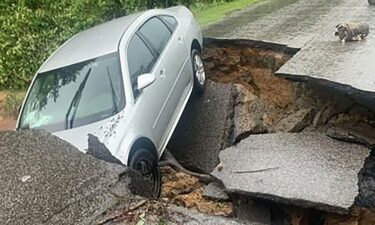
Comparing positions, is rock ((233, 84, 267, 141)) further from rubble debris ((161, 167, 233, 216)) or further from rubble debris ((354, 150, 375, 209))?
rubble debris ((354, 150, 375, 209))

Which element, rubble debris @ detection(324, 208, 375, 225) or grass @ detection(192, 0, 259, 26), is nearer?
rubble debris @ detection(324, 208, 375, 225)

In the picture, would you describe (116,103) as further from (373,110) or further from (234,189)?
(373,110)

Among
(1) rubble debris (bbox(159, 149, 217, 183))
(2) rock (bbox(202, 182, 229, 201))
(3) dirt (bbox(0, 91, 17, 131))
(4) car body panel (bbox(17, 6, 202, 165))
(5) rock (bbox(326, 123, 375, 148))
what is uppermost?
(4) car body panel (bbox(17, 6, 202, 165))

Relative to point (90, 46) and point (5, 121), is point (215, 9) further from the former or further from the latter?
point (90, 46)

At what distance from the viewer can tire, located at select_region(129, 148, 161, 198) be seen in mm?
6227

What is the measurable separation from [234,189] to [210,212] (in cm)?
38

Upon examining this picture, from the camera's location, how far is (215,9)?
596 inches

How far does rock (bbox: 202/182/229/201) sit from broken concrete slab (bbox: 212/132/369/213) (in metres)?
0.14

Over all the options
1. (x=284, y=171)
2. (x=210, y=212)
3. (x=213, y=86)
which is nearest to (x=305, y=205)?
(x=284, y=171)

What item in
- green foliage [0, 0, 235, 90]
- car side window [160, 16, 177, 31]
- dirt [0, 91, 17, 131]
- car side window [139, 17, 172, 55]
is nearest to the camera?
car side window [139, 17, 172, 55]

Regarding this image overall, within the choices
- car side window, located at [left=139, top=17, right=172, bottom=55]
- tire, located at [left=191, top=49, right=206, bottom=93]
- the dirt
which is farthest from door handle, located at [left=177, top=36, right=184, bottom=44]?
the dirt

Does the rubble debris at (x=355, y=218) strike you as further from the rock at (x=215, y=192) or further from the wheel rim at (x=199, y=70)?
the wheel rim at (x=199, y=70)

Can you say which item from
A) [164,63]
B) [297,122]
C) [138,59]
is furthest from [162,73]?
[297,122]

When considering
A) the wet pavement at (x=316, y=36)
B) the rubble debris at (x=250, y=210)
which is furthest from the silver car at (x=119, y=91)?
the wet pavement at (x=316, y=36)
